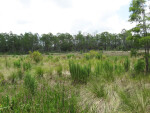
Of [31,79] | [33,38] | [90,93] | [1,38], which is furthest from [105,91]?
[1,38]

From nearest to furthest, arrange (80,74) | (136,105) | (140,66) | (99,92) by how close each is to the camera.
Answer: (136,105), (99,92), (80,74), (140,66)

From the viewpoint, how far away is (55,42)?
60.4 metres

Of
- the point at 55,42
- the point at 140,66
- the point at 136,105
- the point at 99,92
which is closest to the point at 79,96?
the point at 99,92

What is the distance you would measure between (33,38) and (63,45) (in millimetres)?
18775

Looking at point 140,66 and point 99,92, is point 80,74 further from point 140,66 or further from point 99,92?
A: point 140,66

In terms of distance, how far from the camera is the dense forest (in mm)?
52938

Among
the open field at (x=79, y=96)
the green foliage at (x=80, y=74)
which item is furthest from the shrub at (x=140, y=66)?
the green foliage at (x=80, y=74)

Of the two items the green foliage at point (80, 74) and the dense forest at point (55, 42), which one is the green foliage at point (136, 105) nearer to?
the green foliage at point (80, 74)

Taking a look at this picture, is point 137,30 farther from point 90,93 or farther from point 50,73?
point 50,73

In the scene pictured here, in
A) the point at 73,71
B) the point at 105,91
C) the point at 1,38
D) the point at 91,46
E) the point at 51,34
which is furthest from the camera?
the point at 91,46

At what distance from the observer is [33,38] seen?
56156 millimetres

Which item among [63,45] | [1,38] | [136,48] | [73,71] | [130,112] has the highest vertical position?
[1,38]

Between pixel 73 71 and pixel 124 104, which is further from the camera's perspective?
pixel 73 71

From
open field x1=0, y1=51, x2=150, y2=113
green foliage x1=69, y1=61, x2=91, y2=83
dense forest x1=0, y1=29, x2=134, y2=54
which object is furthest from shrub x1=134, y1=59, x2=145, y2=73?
dense forest x1=0, y1=29, x2=134, y2=54
